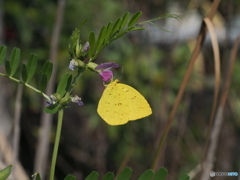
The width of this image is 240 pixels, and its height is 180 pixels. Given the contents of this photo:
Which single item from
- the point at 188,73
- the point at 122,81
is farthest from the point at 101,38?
the point at 122,81

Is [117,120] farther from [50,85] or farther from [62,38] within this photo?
[62,38]

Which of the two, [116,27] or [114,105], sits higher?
[116,27]

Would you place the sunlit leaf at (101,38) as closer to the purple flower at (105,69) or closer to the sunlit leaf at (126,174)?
the purple flower at (105,69)

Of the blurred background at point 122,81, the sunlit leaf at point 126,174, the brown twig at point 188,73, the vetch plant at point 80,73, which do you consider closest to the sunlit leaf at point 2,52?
the vetch plant at point 80,73

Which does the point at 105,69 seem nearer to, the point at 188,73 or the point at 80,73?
the point at 80,73

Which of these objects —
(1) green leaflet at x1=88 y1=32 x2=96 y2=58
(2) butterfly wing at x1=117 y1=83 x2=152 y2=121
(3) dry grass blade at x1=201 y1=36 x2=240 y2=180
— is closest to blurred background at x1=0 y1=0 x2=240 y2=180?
(3) dry grass blade at x1=201 y1=36 x2=240 y2=180

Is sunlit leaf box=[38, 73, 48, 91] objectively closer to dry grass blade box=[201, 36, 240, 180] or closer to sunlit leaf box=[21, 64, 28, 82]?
sunlit leaf box=[21, 64, 28, 82]

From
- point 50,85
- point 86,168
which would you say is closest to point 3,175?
point 50,85
